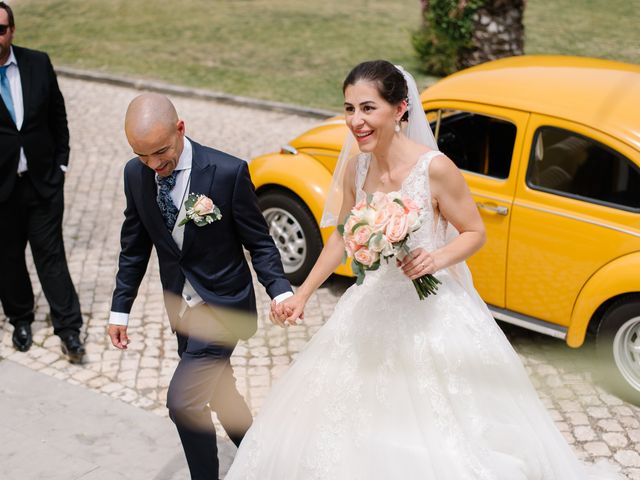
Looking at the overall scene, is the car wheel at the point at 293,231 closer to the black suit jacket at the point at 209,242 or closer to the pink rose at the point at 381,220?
the black suit jacket at the point at 209,242

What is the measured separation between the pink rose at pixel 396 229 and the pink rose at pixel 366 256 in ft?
0.34

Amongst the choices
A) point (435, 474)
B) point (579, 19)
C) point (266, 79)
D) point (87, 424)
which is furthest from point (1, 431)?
point (579, 19)

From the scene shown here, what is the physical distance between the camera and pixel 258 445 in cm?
399

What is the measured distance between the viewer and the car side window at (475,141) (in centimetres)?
621

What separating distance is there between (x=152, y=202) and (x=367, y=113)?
108 centimetres

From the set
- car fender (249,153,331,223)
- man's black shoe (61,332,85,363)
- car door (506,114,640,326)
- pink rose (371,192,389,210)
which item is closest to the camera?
pink rose (371,192,389,210)

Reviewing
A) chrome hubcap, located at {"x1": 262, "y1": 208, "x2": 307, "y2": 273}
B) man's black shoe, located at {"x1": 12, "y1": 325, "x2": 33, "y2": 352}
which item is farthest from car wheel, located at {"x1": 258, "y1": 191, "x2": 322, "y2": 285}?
man's black shoe, located at {"x1": 12, "y1": 325, "x2": 33, "y2": 352}

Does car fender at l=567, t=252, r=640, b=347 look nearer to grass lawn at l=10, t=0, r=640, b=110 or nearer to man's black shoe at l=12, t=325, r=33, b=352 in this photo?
man's black shoe at l=12, t=325, r=33, b=352

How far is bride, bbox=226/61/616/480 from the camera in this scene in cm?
368

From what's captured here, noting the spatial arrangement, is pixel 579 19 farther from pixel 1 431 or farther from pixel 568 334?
pixel 1 431

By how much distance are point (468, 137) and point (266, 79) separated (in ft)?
29.4

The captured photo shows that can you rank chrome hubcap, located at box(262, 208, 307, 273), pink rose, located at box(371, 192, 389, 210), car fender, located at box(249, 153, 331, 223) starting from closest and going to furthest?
1. pink rose, located at box(371, 192, 389, 210)
2. car fender, located at box(249, 153, 331, 223)
3. chrome hubcap, located at box(262, 208, 307, 273)

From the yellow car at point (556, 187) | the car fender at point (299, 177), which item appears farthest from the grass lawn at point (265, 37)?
the yellow car at point (556, 187)

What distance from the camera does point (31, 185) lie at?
570 cm
